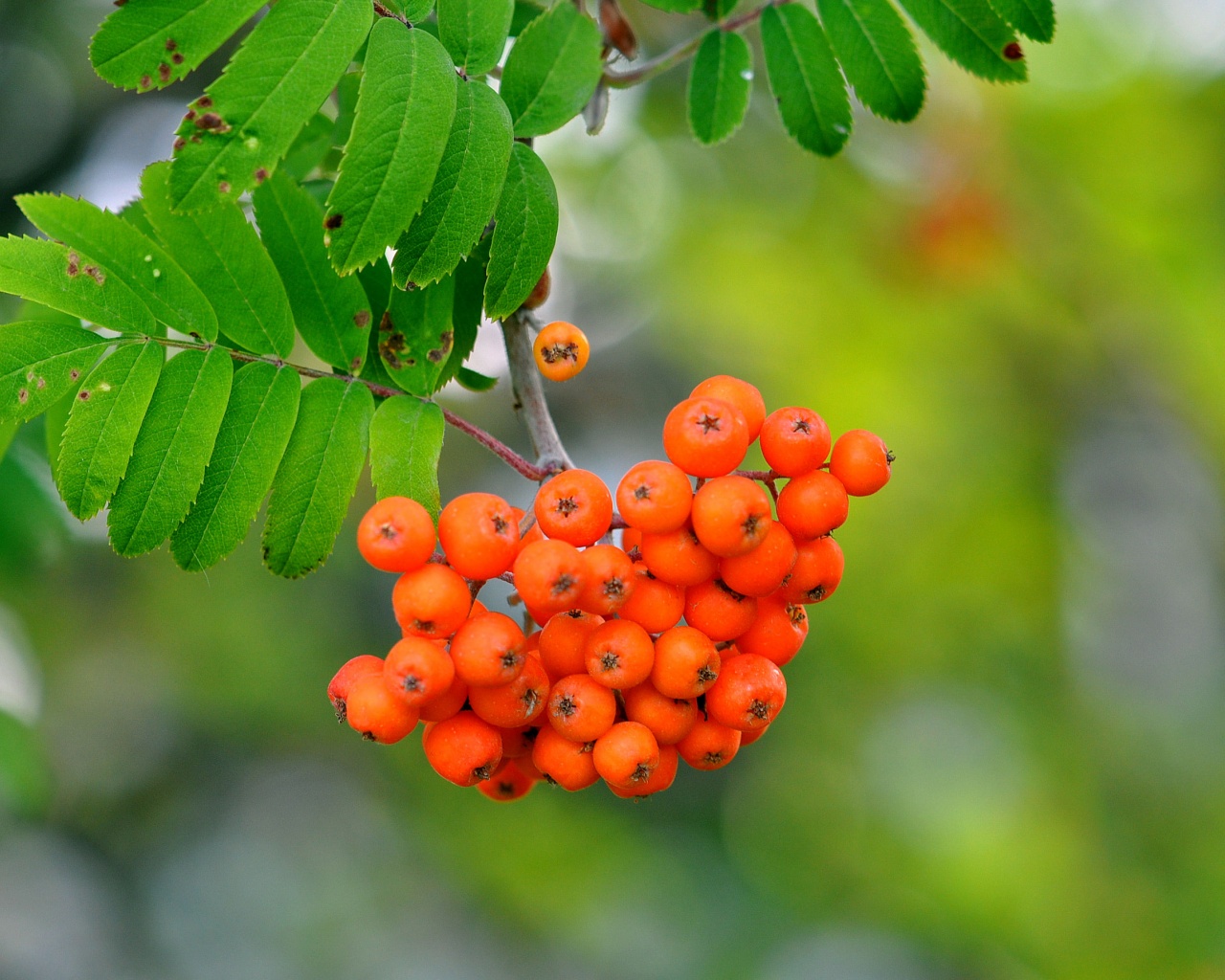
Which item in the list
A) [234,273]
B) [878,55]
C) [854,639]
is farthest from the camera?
[854,639]

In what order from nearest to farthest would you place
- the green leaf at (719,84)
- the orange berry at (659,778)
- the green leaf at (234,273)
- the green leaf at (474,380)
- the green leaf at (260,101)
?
the green leaf at (260,101) < the orange berry at (659,778) < the green leaf at (234,273) < the green leaf at (474,380) < the green leaf at (719,84)

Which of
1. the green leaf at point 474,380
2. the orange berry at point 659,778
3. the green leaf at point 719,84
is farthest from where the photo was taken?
the green leaf at point 719,84

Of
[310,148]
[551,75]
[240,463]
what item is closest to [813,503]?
[551,75]

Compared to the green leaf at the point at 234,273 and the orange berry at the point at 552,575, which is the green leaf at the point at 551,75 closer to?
the green leaf at the point at 234,273

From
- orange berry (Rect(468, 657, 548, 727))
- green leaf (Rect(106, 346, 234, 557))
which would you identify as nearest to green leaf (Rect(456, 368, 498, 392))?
green leaf (Rect(106, 346, 234, 557))

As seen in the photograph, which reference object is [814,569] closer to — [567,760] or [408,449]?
[567,760]

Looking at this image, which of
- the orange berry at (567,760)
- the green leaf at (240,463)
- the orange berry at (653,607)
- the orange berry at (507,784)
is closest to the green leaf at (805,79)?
the orange berry at (653,607)

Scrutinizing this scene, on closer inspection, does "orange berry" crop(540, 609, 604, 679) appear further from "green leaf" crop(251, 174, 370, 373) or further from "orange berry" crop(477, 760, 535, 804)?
"green leaf" crop(251, 174, 370, 373)
